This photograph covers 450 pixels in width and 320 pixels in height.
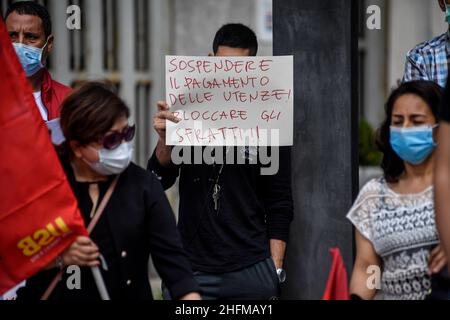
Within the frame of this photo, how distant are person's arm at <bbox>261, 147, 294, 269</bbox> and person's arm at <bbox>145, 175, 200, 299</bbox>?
1228 mm

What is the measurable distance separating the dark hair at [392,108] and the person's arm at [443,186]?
503mm

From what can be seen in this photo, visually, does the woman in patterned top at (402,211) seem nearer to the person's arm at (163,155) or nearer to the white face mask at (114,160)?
the white face mask at (114,160)

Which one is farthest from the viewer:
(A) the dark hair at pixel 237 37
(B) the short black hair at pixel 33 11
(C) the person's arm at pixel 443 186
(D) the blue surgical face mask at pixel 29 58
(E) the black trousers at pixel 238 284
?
(B) the short black hair at pixel 33 11

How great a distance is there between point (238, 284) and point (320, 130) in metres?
1.04

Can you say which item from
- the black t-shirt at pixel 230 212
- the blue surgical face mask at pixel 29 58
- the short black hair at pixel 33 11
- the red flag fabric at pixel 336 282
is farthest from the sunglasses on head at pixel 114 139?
the short black hair at pixel 33 11

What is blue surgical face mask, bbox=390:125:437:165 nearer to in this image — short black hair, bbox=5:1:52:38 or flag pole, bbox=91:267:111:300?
flag pole, bbox=91:267:111:300

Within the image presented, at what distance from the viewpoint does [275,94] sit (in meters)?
5.80

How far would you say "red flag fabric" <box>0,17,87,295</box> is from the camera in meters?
4.50

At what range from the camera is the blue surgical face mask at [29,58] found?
600 cm

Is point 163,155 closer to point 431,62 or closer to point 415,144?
point 431,62

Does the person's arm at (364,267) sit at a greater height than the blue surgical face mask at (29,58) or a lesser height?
lesser

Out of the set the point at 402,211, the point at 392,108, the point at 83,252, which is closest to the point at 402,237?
the point at 402,211

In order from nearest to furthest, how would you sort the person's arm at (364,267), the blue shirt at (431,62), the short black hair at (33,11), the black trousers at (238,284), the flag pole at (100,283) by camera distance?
the flag pole at (100,283) → the person's arm at (364,267) → the black trousers at (238,284) → the blue shirt at (431,62) → the short black hair at (33,11)
